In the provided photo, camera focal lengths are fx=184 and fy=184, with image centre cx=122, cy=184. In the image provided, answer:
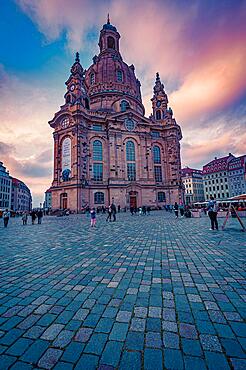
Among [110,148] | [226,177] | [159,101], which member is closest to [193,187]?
[226,177]

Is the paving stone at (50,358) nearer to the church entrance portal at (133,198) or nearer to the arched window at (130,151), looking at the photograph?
the church entrance portal at (133,198)

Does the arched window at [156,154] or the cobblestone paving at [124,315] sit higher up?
the arched window at [156,154]

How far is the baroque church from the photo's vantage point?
37469mm

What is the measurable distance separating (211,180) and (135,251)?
84.1m

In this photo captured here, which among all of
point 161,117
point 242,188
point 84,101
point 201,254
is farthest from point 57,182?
point 242,188

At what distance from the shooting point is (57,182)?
38.6 m

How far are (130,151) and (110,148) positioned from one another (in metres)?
5.08

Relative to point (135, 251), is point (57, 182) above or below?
above

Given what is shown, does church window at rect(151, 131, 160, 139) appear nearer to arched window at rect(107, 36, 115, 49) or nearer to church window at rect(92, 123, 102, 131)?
church window at rect(92, 123, 102, 131)

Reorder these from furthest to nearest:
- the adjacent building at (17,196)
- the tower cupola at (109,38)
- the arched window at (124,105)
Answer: the adjacent building at (17,196) → the tower cupola at (109,38) → the arched window at (124,105)

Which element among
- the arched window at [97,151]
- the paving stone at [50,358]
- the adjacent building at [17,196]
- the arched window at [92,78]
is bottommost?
the paving stone at [50,358]

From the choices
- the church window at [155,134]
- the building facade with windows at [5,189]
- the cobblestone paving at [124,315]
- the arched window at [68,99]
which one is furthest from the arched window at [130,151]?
the building facade with windows at [5,189]

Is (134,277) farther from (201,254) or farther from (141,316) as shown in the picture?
(201,254)

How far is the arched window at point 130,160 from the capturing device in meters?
41.3
